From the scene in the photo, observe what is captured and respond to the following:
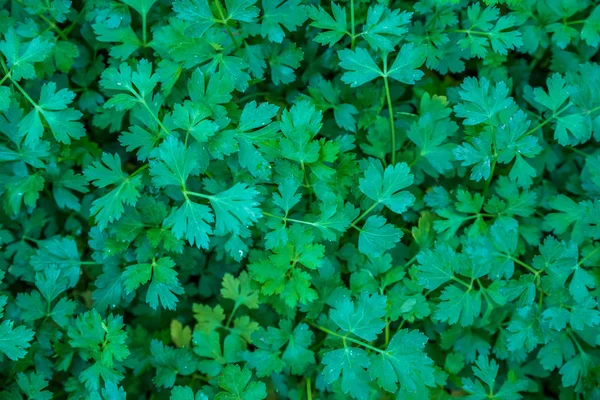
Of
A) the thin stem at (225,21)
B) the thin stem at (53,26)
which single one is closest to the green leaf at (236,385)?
the thin stem at (225,21)

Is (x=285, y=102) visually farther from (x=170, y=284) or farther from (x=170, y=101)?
(x=170, y=284)

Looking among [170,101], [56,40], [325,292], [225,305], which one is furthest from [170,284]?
[56,40]

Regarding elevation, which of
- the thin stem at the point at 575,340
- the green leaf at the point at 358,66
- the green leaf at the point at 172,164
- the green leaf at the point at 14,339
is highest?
the green leaf at the point at 358,66

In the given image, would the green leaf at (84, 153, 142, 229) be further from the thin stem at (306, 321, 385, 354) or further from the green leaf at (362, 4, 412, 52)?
the green leaf at (362, 4, 412, 52)

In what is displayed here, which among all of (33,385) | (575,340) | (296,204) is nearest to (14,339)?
(33,385)

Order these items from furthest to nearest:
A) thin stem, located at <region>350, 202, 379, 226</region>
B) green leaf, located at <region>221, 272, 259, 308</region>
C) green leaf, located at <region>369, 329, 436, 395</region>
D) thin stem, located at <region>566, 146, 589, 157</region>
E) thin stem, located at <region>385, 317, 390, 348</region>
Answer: thin stem, located at <region>566, 146, 589, 157</region> < green leaf, located at <region>221, 272, 259, 308</region> < thin stem, located at <region>385, 317, 390, 348</region> < thin stem, located at <region>350, 202, 379, 226</region> < green leaf, located at <region>369, 329, 436, 395</region>

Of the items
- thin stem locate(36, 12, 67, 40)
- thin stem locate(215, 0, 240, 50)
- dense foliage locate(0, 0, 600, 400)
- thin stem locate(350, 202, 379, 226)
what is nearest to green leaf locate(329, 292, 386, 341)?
dense foliage locate(0, 0, 600, 400)

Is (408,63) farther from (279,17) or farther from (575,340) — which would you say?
(575,340)

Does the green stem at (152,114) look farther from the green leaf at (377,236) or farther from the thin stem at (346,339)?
the thin stem at (346,339)
